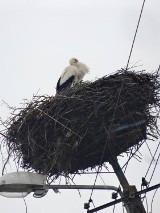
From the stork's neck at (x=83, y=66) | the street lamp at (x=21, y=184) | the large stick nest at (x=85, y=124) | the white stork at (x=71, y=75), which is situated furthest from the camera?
the stork's neck at (x=83, y=66)

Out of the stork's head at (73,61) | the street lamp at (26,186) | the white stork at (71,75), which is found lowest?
the street lamp at (26,186)

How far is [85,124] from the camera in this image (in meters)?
5.04

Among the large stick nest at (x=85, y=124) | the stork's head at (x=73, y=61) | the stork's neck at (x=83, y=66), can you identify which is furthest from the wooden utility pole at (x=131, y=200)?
the stork's head at (x=73, y=61)

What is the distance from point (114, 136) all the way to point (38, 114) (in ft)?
3.53

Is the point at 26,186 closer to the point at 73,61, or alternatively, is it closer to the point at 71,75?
the point at 71,75

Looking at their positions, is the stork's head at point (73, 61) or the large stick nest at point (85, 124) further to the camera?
the stork's head at point (73, 61)

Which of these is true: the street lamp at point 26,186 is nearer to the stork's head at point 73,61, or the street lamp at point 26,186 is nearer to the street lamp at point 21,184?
the street lamp at point 21,184

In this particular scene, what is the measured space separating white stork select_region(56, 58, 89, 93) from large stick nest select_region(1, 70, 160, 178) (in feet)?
6.01

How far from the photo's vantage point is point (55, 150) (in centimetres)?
500

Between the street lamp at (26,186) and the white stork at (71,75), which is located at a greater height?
the white stork at (71,75)

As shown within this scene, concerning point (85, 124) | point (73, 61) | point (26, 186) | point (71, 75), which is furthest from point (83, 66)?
point (26, 186)

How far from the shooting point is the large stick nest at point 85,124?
194 inches

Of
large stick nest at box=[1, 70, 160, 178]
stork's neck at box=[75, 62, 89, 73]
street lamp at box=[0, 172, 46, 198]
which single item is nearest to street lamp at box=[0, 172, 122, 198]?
street lamp at box=[0, 172, 46, 198]

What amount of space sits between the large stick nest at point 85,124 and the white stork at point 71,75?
6.01ft
